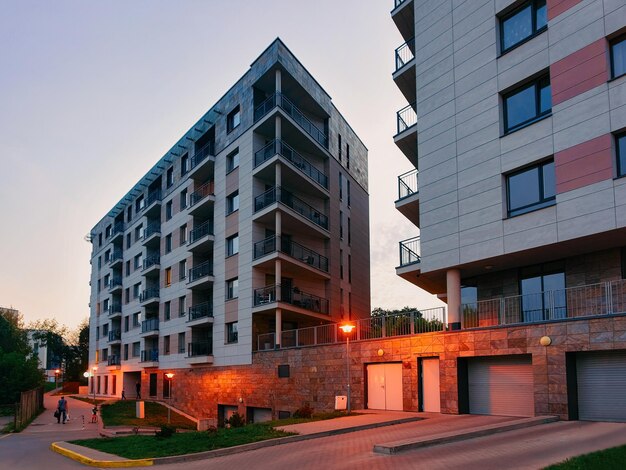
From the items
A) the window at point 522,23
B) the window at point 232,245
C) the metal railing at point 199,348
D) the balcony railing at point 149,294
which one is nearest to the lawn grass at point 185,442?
the window at point 522,23

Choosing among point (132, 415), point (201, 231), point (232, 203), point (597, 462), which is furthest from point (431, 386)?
point (132, 415)

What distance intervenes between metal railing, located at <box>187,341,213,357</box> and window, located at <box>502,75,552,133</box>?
26.2 m

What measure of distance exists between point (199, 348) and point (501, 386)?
2522cm

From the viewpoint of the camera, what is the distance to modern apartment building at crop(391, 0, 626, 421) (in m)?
18.7

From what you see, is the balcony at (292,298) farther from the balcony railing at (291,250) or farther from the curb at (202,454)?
the curb at (202,454)

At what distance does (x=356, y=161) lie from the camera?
49.0 metres

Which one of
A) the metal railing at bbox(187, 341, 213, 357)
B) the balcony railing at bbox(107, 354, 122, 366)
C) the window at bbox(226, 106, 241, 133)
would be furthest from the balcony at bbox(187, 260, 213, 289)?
the balcony railing at bbox(107, 354, 122, 366)

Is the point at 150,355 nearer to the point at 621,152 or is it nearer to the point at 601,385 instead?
the point at 601,385

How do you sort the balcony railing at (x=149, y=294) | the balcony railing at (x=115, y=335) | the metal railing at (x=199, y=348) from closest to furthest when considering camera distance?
the metal railing at (x=199, y=348)
the balcony railing at (x=149, y=294)
the balcony railing at (x=115, y=335)

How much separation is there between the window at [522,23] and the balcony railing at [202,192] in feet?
83.3

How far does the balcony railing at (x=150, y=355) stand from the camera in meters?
49.8

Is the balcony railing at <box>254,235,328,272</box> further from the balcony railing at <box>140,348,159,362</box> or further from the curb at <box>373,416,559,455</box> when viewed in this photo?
the curb at <box>373,416,559,455</box>

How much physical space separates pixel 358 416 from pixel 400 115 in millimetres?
14991

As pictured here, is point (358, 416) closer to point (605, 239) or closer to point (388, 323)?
point (388, 323)
